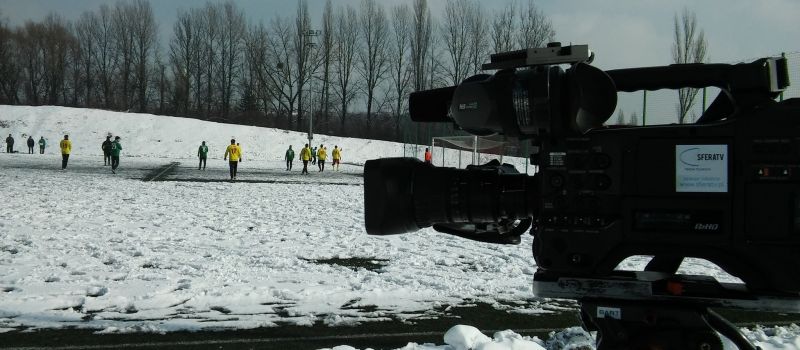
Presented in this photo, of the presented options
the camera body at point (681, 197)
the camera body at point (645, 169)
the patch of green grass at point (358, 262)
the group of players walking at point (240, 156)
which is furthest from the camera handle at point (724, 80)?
the group of players walking at point (240, 156)

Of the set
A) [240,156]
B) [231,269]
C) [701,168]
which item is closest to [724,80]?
[701,168]

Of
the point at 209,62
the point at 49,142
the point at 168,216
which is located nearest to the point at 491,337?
the point at 168,216

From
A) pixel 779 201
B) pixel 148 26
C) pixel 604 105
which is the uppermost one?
pixel 148 26

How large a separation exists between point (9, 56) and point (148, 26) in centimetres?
1481

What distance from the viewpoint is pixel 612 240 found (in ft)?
6.65

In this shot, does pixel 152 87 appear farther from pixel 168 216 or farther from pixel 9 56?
pixel 168 216

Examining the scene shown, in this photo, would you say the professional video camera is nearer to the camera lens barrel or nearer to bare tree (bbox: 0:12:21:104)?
the camera lens barrel

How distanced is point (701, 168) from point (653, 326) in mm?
582

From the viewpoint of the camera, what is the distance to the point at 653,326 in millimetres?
2152

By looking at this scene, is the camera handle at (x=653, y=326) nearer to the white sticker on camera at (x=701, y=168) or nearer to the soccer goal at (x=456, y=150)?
the white sticker on camera at (x=701, y=168)

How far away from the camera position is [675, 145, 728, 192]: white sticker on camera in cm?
190

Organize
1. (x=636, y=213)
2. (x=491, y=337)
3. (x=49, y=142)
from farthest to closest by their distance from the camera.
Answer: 1. (x=49, y=142)
2. (x=491, y=337)
3. (x=636, y=213)

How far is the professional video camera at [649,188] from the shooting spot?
1.88 meters

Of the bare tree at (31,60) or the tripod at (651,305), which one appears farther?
the bare tree at (31,60)
